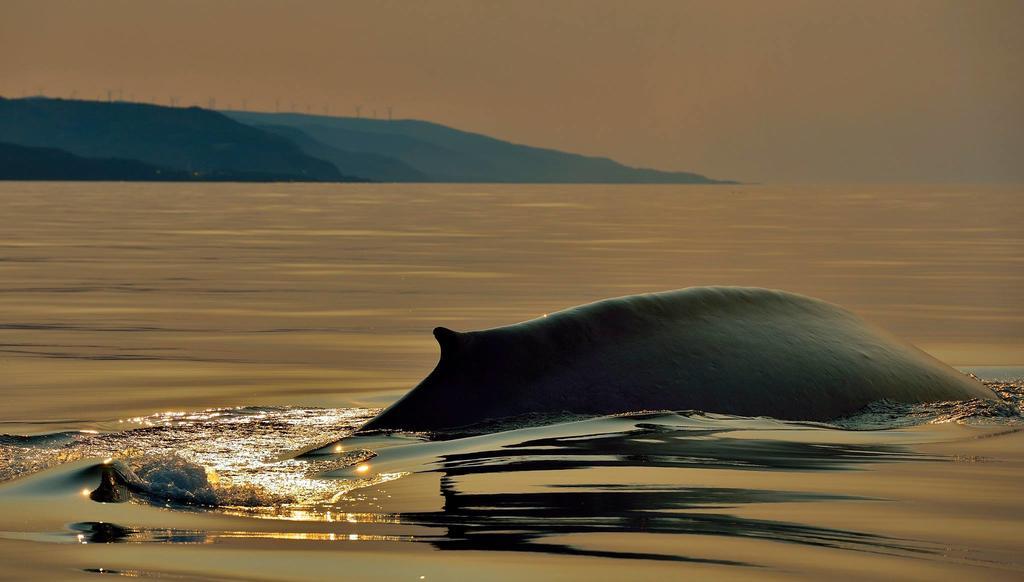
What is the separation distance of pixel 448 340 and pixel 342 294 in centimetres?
1894

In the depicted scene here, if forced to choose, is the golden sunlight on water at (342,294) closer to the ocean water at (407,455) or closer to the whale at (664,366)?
the ocean water at (407,455)

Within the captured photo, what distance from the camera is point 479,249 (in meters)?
44.6

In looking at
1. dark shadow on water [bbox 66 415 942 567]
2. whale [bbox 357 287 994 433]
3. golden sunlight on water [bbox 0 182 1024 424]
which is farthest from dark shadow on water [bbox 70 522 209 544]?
golden sunlight on water [bbox 0 182 1024 424]

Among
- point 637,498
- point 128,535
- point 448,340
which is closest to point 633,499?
point 637,498

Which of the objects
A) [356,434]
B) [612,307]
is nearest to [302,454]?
[356,434]

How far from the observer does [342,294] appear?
91.1 feet

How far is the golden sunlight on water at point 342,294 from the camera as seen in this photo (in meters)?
15.4

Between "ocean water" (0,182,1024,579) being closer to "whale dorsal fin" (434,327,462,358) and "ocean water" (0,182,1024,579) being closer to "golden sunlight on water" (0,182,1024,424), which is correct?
"golden sunlight on water" (0,182,1024,424)

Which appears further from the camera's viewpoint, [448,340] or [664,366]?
[664,366]

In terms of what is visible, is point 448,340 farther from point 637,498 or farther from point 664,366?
point 637,498

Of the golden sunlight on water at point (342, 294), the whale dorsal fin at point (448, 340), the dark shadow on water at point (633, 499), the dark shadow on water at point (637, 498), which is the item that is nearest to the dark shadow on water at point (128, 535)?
the dark shadow on water at point (633, 499)

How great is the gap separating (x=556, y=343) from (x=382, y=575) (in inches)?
143

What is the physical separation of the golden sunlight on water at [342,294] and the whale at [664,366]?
166 inches

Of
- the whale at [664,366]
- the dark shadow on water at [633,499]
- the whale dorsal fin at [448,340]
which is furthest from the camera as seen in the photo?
the whale at [664,366]
